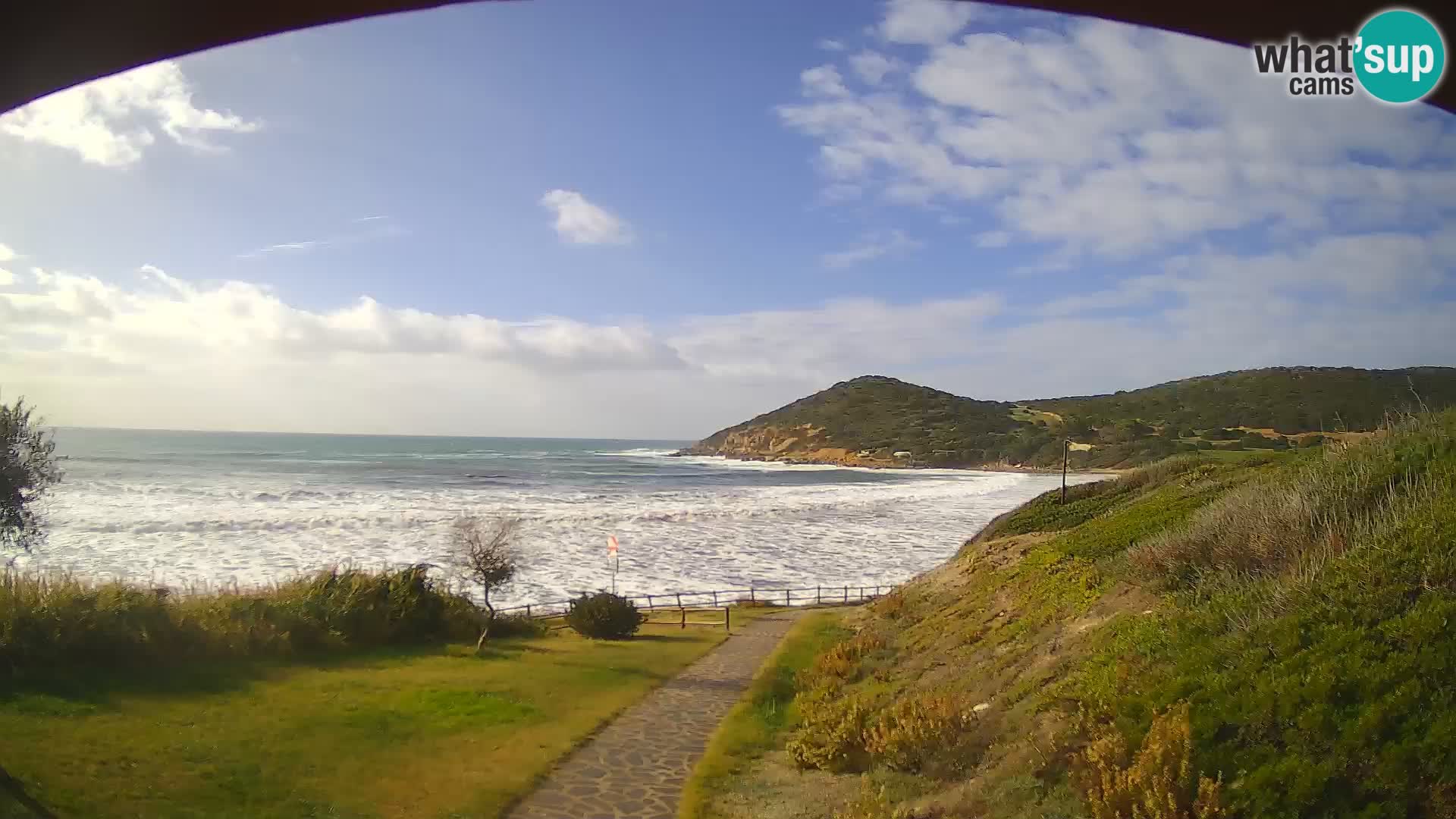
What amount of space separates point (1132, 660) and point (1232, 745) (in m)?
1.60

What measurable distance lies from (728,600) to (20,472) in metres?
18.8

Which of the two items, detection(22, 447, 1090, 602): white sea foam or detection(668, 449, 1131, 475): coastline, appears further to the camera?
detection(668, 449, 1131, 475): coastline

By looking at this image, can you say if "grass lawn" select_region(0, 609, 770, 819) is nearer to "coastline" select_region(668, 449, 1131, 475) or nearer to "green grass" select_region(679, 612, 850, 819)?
"green grass" select_region(679, 612, 850, 819)

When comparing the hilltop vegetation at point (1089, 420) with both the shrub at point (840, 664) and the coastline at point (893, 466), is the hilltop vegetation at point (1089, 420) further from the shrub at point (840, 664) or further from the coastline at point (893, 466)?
the shrub at point (840, 664)

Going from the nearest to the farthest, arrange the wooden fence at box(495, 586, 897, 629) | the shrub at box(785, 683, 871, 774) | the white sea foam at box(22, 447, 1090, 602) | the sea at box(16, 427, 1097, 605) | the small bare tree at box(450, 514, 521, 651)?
the shrub at box(785, 683, 871, 774)
the small bare tree at box(450, 514, 521, 651)
the wooden fence at box(495, 586, 897, 629)
the sea at box(16, 427, 1097, 605)
the white sea foam at box(22, 447, 1090, 602)

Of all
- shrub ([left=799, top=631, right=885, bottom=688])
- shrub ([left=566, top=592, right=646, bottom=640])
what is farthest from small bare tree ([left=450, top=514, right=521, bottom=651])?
shrub ([left=799, top=631, right=885, bottom=688])

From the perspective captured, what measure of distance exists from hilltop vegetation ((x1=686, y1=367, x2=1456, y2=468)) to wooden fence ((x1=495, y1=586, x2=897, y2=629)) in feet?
46.6

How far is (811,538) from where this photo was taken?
4144 cm

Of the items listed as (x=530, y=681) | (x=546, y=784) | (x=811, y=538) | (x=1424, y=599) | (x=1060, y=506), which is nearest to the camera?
(x=1424, y=599)

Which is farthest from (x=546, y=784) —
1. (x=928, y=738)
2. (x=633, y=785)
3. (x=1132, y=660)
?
(x=1132, y=660)

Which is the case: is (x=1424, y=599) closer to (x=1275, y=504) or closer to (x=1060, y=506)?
(x=1275, y=504)

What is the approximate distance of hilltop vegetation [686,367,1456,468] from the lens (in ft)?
151

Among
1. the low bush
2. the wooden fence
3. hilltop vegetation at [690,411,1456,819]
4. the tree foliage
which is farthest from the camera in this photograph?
the wooden fence

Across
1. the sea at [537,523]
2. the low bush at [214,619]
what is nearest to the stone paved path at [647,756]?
the low bush at [214,619]
